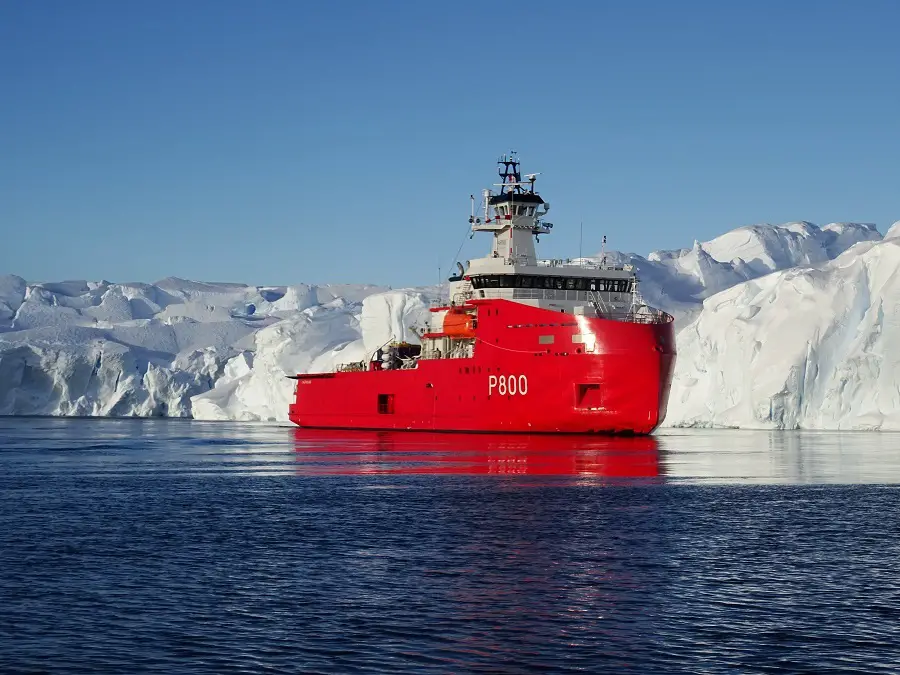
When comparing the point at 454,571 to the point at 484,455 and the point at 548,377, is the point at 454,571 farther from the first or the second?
the point at 548,377

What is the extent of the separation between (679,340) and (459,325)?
2557 centimetres

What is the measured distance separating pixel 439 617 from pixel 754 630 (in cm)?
329

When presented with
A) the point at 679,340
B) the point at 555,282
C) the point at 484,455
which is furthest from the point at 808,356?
the point at 484,455

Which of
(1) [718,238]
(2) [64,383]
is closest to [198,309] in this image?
(2) [64,383]

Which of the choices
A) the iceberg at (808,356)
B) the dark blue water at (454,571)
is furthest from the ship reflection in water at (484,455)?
the iceberg at (808,356)

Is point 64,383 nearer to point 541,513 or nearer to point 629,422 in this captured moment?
point 629,422

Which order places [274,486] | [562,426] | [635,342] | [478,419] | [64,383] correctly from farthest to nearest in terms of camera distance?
[64,383], [478,419], [562,426], [635,342], [274,486]

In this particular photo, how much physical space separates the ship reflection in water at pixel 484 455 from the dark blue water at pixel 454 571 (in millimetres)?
665

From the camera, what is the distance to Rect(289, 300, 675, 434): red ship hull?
4075cm

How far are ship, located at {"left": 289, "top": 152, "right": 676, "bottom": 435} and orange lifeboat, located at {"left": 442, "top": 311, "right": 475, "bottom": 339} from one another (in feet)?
0.17

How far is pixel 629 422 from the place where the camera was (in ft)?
137

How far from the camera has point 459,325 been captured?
4781cm

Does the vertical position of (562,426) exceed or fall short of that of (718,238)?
it falls short

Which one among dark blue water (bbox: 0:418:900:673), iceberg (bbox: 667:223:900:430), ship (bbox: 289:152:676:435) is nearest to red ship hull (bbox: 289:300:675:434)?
ship (bbox: 289:152:676:435)
